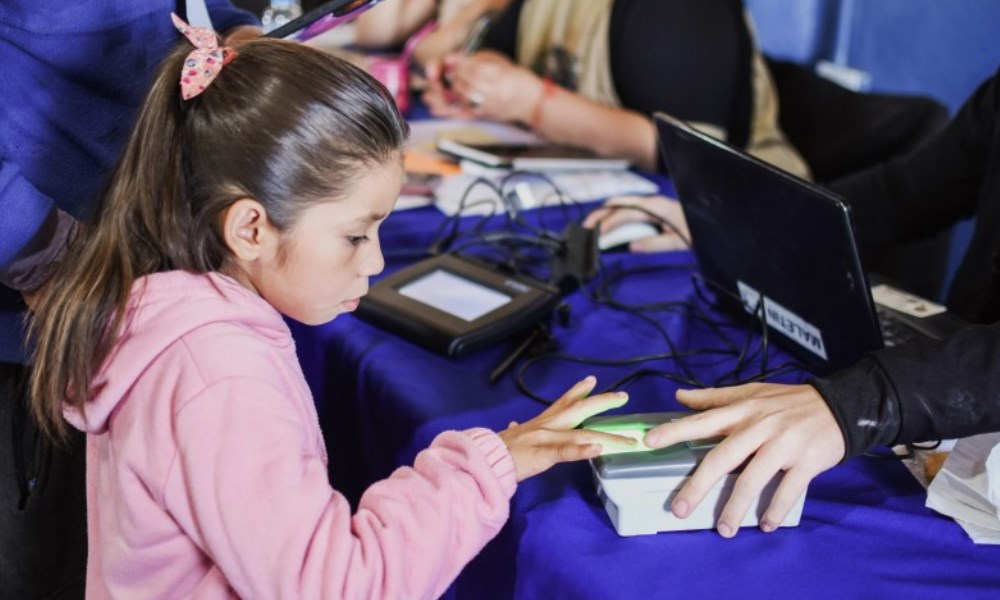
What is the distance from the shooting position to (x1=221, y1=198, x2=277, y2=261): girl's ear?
791 mm

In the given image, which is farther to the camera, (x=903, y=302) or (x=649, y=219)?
(x=649, y=219)

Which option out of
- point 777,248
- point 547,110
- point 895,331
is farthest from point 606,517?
point 547,110

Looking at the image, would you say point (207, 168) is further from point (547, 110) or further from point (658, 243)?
point (547, 110)

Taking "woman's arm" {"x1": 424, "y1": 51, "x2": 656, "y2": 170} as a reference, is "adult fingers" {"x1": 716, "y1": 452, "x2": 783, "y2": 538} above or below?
above

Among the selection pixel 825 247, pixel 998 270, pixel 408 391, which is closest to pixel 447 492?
pixel 408 391

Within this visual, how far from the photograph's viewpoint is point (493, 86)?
187cm

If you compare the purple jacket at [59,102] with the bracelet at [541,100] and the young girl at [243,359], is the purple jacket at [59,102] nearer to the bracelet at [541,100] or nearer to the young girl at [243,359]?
the young girl at [243,359]

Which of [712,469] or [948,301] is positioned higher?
[712,469]

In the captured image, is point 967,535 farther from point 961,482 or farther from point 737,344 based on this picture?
point 737,344

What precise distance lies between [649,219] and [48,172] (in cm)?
79

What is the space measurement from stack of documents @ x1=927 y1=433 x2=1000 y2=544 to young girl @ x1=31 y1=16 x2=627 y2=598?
0.28m

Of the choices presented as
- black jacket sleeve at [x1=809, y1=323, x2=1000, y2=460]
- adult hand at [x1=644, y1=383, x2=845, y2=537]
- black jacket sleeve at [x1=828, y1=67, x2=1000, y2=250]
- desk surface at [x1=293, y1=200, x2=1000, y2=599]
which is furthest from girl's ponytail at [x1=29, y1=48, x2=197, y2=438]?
black jacket sleeve at [x1=828, y1=67, x2=1000, y2=250]

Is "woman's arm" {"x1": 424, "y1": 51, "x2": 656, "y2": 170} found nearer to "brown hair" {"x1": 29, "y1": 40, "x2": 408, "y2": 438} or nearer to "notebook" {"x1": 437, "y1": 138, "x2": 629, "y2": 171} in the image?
"notebook" {"x1": 437, "y1": 138, "x2": 629, "y2": 171}

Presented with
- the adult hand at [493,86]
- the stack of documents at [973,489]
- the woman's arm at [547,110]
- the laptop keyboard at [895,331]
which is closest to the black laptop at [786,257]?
the laptop keyboard at [895,331]
